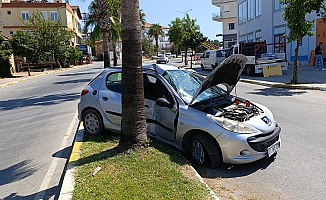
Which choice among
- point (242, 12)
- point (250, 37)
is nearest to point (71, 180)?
point (250, 37)

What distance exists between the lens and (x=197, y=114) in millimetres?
4949

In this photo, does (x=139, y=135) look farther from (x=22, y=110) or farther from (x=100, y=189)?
(x=22, y=110)

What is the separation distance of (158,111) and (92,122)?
1.76 meters

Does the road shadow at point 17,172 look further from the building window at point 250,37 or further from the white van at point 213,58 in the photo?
the building window at point 250,37

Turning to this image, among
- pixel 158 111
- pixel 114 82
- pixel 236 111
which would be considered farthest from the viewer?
pixel 114 82

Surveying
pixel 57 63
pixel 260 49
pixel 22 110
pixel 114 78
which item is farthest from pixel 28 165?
pixel 57 63

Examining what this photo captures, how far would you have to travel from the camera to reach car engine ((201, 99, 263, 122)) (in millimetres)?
4863

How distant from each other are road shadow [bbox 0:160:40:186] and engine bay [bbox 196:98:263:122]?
318cm

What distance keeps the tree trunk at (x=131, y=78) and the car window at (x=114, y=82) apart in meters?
1.64

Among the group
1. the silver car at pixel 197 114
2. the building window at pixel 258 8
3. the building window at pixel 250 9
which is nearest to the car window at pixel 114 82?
the silver car at pixel 197 114

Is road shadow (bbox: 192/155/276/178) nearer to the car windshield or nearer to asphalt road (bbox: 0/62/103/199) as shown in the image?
the car windshield

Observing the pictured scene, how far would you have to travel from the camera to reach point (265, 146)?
4.74 metres

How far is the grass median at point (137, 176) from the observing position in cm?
365

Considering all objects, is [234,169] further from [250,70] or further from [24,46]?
[24,46]
